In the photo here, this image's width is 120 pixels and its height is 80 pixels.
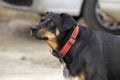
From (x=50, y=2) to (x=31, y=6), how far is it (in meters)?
0.38

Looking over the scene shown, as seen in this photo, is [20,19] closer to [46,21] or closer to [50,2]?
[50,2]

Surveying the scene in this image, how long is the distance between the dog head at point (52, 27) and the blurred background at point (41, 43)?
208cm

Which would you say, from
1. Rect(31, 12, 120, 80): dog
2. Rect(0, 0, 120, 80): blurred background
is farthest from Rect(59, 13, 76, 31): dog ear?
Rect(0, 0, 120, 80): blurred background

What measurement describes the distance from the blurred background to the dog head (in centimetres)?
208

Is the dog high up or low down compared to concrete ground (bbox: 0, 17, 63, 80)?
up

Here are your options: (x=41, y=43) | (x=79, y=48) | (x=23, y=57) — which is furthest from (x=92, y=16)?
(x=79, y=48)

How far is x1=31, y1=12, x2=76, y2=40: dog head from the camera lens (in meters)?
5.93

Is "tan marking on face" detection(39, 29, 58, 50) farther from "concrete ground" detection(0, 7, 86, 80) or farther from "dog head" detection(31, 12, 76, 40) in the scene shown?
"concrete ground" detection(0, 7, 86, 80)

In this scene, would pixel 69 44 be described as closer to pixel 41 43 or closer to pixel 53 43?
pixel 53 43

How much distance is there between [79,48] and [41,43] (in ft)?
13.5

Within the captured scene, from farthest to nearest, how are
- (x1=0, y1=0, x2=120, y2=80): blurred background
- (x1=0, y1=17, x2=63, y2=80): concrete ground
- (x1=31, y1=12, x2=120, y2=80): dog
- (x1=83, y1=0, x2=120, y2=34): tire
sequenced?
(x1=83, y1=0, x2=120, y2=34): tire < (x1=0, y1=0, x2=120, y2=80): blurred background < (x1=0, y1=17, x2=63, y2=80): concrete ground < (x1=31, y1=12, x2=120, y2=80): dog

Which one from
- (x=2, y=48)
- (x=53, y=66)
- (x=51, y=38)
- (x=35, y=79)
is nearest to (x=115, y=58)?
(x=51, y=38)

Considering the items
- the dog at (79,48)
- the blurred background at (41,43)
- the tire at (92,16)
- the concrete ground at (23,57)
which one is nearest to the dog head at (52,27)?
the dog at (79,48)

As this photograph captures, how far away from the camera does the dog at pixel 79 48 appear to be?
5.90 metres
